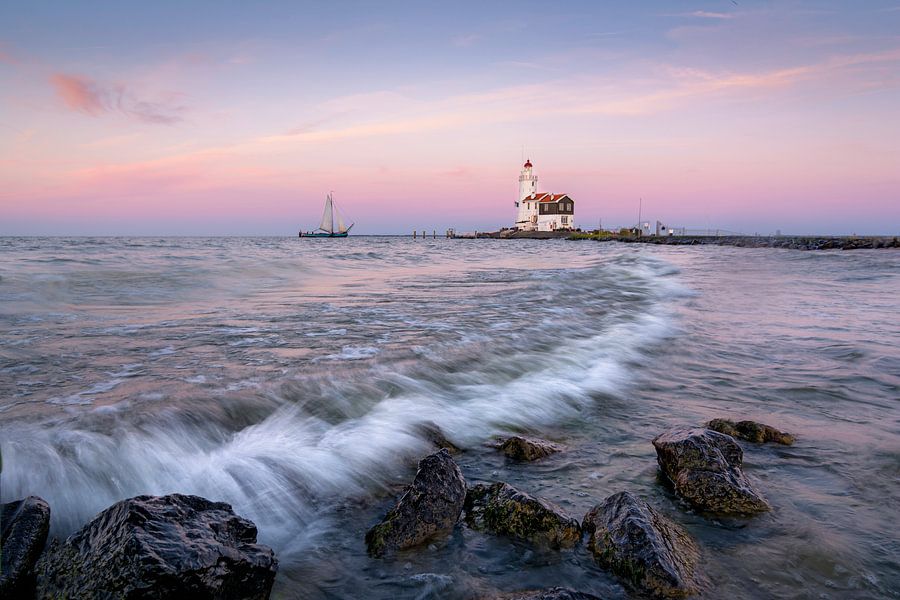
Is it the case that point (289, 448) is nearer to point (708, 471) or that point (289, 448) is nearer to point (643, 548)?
point (643, 548)

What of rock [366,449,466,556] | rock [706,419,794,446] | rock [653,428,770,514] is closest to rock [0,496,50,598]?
rock [366,449,466,556]

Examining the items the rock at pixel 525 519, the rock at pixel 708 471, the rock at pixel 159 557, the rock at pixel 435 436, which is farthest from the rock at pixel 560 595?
the rock at pixel 435 436

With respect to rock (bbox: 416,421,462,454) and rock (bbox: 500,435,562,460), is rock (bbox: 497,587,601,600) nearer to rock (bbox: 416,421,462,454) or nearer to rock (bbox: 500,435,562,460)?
rock (bbox: 500,435,562,460)

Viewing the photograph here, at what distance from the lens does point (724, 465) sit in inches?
133

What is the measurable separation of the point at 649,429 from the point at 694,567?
6.84ft

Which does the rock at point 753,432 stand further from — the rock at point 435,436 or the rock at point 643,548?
the rock at point 435,436

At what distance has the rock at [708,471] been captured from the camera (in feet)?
10.6

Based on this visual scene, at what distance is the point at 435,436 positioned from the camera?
4.60 metres

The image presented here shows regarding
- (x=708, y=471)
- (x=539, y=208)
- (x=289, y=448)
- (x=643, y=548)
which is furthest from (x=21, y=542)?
(x=539, y=208)

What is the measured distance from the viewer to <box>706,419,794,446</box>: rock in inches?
167

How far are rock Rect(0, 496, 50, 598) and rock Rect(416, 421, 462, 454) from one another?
259 centimetres

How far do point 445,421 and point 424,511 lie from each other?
195cm

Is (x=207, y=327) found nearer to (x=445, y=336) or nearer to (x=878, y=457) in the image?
(x=445, y=336)

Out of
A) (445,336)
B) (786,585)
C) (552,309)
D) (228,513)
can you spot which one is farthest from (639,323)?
(228,513)
